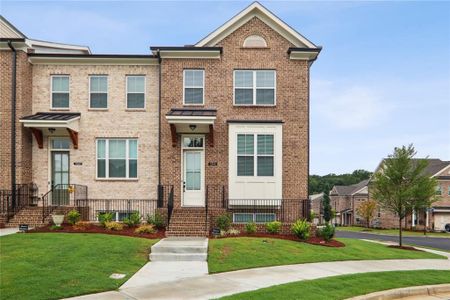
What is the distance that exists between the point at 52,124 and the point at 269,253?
36.5 ft

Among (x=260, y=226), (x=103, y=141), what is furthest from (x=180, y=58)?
(x=260, y=226)

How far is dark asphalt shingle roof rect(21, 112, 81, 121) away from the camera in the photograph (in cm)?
1895

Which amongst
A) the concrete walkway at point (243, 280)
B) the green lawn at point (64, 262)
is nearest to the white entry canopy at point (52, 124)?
the green lawn at point (64, 262)

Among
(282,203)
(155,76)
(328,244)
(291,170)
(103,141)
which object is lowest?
(328,244)

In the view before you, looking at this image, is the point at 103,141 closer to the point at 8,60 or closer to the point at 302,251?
the point at 8,60

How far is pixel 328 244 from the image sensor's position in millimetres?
16750

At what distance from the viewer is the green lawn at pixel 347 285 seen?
9.08 metres

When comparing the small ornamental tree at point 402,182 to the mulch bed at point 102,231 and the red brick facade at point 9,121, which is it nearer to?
the mulch bed at point 102,231

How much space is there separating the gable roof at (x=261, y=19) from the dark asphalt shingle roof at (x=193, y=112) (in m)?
3.07

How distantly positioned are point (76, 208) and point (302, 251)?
1019cm

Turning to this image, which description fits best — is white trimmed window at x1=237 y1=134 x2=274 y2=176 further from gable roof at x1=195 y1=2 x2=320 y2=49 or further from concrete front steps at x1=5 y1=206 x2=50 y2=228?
concrete front steps at x1=5 y1=206 x2=50 y2=228

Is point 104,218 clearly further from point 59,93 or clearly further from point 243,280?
point 243,280

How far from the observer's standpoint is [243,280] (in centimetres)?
1052

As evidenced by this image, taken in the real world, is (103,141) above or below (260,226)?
above
